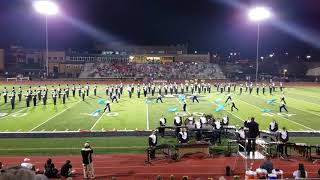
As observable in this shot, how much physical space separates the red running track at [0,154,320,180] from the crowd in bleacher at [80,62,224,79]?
1986 inches

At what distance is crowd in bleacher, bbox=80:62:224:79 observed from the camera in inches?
2552

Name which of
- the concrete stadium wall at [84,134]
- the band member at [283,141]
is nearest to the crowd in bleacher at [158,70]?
the concrete stadium wall at [84,134]

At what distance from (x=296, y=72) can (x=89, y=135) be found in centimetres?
5837

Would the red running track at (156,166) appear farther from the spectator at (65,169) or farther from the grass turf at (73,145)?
the grass turf at (73,145)

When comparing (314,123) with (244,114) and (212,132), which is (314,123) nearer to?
(244,114)

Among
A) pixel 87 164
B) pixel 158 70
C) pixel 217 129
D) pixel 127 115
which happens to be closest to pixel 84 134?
pixel 217 129

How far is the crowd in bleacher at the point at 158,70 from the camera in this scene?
64.8 m

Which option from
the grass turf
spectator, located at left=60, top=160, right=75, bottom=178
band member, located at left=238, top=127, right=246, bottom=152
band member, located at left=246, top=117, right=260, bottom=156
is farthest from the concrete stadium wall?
spectator, located at left=60, top=160, right=75, bottom=178

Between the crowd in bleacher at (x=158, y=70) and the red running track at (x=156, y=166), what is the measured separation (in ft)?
165

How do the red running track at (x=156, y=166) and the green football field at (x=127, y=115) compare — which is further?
the green football field at (x=127, y=115)

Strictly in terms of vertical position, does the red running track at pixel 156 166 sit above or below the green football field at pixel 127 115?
below

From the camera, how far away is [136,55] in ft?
259

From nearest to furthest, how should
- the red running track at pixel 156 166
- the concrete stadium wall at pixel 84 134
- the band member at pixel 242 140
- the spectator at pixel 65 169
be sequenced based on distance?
1. the spectator at pixel 65 169
2. the red running track at pixel 156 166
3. the band member at pixel 242 140
4. the concrete stadium wall at pixel 84 134

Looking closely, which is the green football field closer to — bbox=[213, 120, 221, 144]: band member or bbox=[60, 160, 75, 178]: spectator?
bbox=[213, 120, 221, 144]: band member
